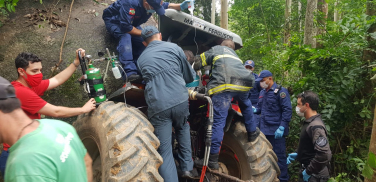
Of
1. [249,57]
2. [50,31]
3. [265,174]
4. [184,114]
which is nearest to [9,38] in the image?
[50,31]

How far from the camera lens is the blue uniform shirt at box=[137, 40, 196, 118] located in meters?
2.55

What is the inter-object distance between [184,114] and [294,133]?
3.20m

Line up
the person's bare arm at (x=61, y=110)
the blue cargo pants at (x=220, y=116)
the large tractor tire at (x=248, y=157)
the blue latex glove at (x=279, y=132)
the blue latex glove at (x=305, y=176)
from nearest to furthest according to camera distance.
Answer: the person's bare arm at (x=61, y=110)
the blue cargo pants at (x=220, y=116)
the large tractor tire at (x=248, y=157)
the blue latex glove at (x=305, y=176)
the blue latex glove at (x=279, y=132)

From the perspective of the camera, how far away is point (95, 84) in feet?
8.39

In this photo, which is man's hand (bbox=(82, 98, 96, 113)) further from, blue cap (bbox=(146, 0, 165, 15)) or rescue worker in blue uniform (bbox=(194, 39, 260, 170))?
blue cap (bbox=(146, 0, 165, 15))

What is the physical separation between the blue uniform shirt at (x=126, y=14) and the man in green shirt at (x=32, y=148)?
2527 mm

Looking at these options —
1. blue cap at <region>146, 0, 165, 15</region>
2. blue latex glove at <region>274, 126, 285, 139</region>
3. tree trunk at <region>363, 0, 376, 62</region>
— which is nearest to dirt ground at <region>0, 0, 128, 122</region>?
blue cap at <region>146, 0, 165, 15</region>

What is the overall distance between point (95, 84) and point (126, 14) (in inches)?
55.8

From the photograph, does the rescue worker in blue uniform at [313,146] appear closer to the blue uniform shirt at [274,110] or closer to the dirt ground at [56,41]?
the blue uniform shirt at [274,110]

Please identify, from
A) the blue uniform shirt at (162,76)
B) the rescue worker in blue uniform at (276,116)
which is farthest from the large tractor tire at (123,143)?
the rescue worker in blue uniform at (276,116)

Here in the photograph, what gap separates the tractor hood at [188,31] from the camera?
12.3 ft

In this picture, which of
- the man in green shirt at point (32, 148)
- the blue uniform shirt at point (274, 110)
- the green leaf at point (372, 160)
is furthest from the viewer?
the blue uniform shirt at point (274, 110)

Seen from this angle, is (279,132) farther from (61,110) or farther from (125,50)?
(61,110)

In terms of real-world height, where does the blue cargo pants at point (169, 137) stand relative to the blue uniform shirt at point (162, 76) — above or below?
below
